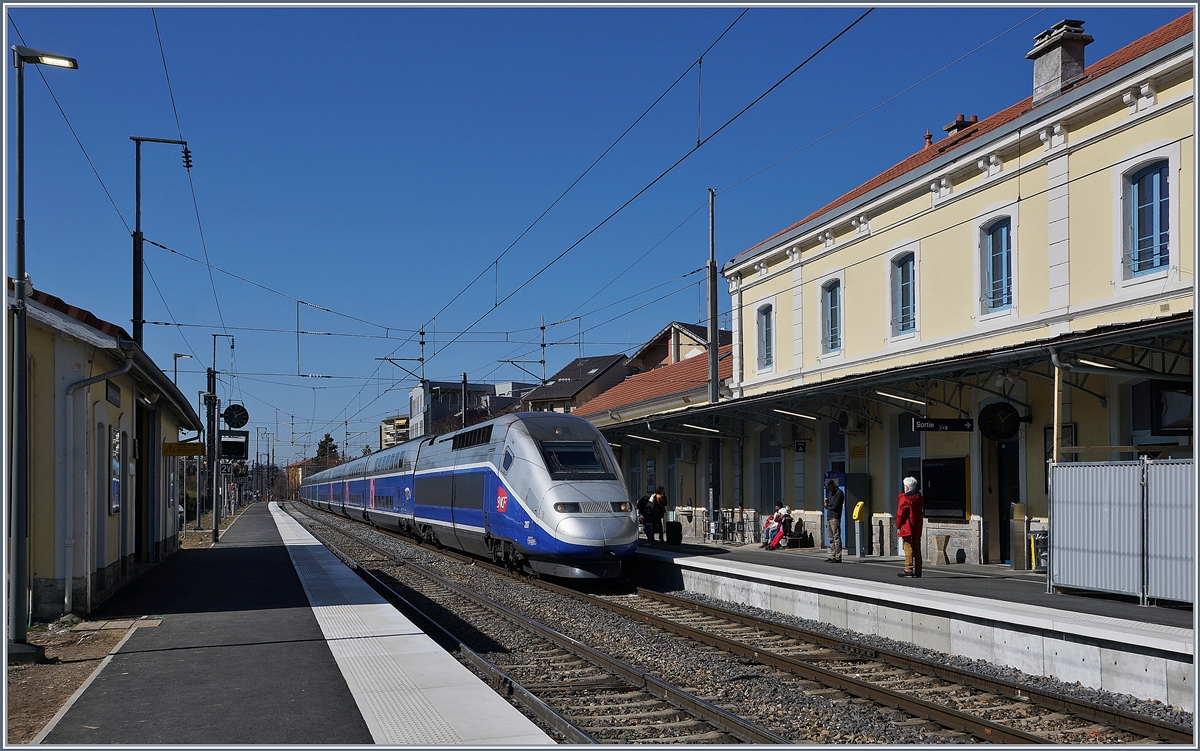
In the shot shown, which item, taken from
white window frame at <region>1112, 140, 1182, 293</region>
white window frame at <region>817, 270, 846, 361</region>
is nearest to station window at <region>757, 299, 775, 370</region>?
white window frame at <region>817, 270, 846, 361</region>

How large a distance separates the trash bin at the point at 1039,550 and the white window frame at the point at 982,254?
171 inches

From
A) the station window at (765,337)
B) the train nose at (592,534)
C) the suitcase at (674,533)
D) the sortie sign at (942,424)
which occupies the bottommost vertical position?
the suitcase at (674,533)

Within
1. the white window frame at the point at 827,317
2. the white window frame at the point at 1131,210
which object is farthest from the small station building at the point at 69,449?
the white window frame at the point at 827,317

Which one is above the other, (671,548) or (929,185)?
(929,185)

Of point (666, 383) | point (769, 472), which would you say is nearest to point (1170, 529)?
point (769, 472)

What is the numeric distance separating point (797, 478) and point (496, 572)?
7784mm

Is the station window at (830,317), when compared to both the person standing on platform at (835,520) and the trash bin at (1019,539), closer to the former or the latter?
the person standing on platform at (835,520)

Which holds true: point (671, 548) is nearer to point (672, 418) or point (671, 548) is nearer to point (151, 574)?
point (672, 418)

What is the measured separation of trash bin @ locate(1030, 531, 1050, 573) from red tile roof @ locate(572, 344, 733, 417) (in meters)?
15.0

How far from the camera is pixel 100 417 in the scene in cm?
1545

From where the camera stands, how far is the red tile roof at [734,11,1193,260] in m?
18.7

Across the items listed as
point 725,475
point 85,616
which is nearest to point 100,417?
point 85,616

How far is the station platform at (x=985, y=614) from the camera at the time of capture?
9.13 m

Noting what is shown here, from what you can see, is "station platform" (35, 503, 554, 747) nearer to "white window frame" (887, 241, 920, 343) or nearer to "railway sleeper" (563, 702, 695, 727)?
"railway sleeper" (563, 702, 695, 727)
